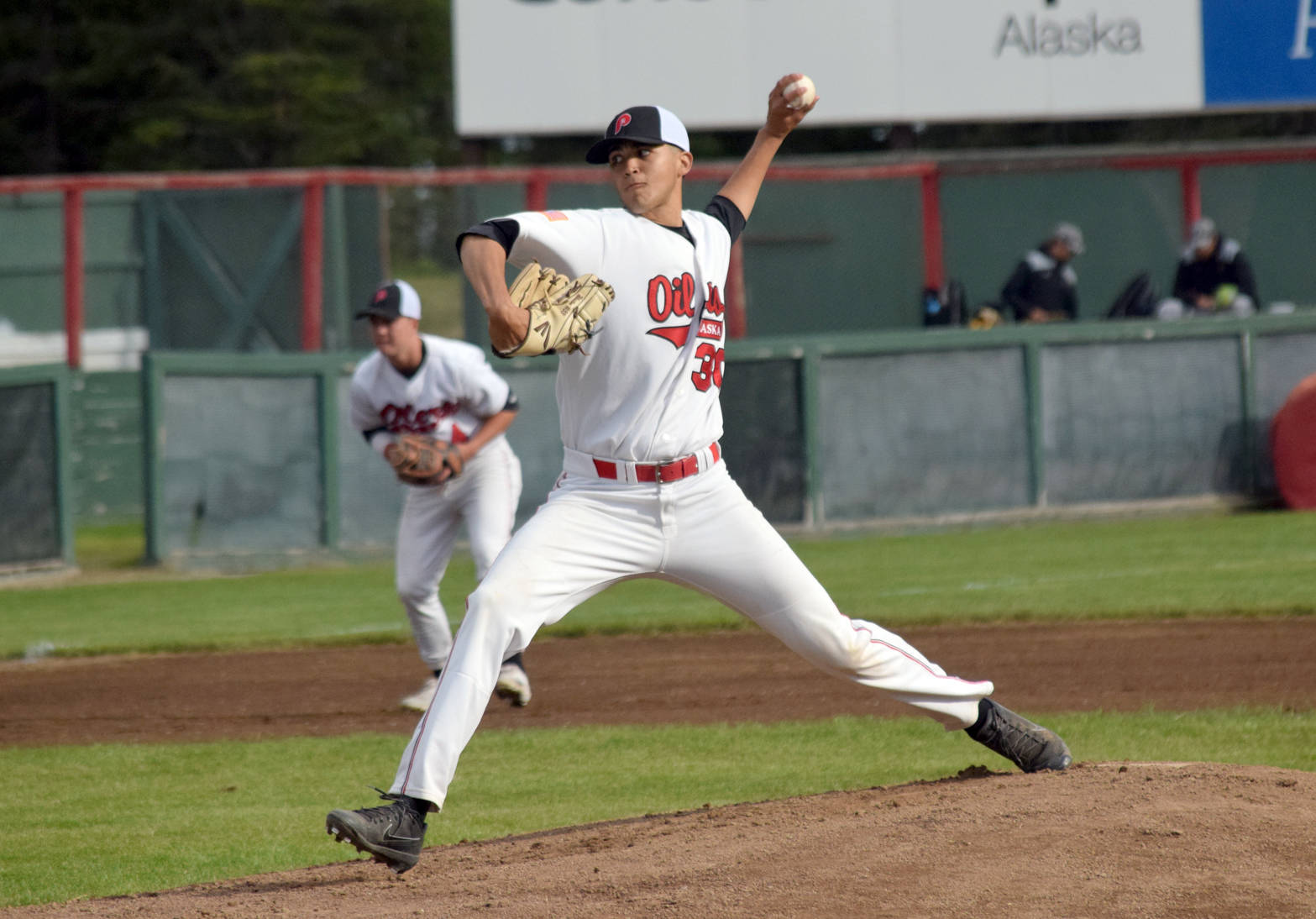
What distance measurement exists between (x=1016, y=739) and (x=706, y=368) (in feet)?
4.86

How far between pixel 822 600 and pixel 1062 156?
15686mm

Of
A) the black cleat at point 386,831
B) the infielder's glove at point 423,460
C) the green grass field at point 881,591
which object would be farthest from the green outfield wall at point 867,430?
the black cleat at point 386,831

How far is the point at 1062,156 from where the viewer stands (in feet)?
63.2

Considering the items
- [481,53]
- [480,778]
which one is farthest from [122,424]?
[480,778]

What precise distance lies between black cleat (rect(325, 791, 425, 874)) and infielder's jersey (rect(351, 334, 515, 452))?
12.1 ft

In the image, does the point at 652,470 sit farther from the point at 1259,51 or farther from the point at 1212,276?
the point at 1259,51

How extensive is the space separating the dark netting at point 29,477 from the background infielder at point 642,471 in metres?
8.84

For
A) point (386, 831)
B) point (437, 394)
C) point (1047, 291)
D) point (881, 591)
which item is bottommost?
point (881, 591)

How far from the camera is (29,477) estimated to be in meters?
12.4

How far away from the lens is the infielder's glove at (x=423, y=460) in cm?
739

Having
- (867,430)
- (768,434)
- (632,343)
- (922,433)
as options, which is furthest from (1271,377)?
(632,343)

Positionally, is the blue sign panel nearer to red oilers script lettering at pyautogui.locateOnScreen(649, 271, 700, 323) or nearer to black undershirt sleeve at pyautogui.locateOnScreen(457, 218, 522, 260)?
red oilers script lettering at pyautogui.locateOnScreen(649, 271, 700, 323)

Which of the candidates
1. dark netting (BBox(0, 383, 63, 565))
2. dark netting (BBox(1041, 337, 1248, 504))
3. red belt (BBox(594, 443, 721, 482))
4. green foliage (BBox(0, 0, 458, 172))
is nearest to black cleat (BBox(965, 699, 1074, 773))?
red belt (BBox(594, 443, 721, 482))

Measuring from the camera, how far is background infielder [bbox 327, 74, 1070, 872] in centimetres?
441
